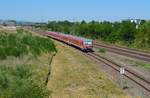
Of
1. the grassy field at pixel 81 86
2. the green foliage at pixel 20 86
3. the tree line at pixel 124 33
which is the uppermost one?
the green foliage at pixel 20 86

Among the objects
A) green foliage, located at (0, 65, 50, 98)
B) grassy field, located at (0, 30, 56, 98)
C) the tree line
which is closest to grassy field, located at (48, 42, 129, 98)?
grassy field, located at (0, 30, 56, 98)

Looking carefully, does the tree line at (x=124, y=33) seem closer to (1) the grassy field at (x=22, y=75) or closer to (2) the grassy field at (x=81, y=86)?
(1) the grassy field at (x=22, y=75)

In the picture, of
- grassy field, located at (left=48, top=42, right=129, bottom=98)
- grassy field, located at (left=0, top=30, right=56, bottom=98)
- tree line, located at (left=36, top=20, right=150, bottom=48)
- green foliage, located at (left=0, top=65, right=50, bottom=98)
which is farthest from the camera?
tree line, located at (left=36, top=20, right=150, bottom=48)

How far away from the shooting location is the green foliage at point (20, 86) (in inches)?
650

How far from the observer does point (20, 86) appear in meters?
21.1

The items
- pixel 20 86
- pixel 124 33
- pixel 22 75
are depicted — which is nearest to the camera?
pixel 20 86

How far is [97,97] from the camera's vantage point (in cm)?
2120

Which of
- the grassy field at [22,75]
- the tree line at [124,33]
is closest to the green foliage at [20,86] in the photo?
the grassy field at [22,75]

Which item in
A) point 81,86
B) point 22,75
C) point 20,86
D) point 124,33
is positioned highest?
point 20,86

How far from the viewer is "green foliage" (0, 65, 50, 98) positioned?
16.5 meters

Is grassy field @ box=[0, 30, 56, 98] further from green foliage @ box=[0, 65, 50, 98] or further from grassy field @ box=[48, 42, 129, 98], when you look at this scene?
grassy field @ box=[48, 42, 129, 98]

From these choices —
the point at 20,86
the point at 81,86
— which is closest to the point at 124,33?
the point at 81,86

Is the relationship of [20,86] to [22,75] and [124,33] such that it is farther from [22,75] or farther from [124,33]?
[124,33]

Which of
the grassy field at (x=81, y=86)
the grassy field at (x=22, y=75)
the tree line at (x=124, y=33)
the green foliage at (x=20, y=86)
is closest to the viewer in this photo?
the green foliage at (x=20, y=86)
